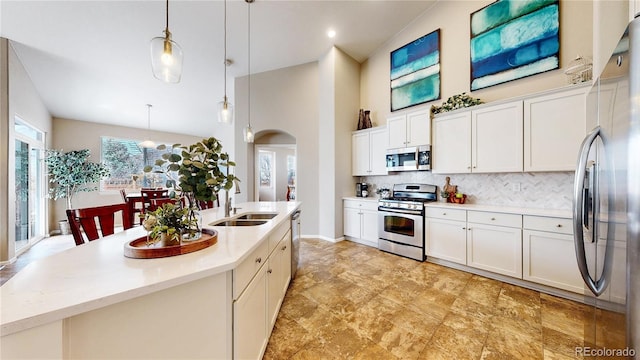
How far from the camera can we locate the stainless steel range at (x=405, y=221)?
11.4ft

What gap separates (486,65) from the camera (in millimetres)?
3291

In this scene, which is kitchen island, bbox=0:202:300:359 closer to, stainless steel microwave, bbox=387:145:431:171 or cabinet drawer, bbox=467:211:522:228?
cabinet drawer, bbox=467:211:522:228

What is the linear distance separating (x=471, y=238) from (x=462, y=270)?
493 mm

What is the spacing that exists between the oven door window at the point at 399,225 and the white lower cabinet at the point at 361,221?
304 millimetres

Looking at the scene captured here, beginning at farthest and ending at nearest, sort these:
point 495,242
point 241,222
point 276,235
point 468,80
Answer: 1. point 468,80
2. point 495,242
3. point 241,222
4. point 276,235

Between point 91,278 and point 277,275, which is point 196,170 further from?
point 277,275

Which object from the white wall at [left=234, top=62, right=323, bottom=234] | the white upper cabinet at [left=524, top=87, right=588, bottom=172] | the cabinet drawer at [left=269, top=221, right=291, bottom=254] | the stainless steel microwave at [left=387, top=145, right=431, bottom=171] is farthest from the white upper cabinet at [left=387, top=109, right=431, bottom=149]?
the cabinet drawer at [left=269, top=221, right=291, bottom=254]

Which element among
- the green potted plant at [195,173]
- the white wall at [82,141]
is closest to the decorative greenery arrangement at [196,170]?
the green potted plant at [195,173]

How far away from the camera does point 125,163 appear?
6691mm

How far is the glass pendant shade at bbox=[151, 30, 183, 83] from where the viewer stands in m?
1.52

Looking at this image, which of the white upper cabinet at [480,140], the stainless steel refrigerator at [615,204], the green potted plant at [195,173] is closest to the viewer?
the stainless steel refrigerator at [615,204]

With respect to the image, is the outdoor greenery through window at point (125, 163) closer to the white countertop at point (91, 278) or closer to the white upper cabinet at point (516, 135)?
the white countertop at point (91, 278)

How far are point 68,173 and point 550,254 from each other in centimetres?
889

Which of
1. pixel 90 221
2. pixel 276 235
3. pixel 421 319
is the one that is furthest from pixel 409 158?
pixel 90 221
